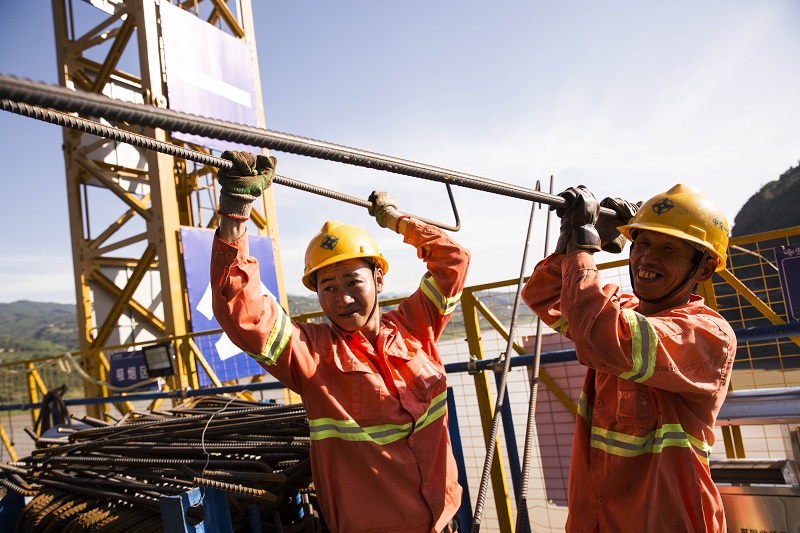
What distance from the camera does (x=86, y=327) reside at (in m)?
8.95

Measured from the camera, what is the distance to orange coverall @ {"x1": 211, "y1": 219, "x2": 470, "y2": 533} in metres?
2.09

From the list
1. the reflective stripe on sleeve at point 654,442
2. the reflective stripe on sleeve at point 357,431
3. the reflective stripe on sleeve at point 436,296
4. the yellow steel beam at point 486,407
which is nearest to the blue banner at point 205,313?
the yellow steel beam at point 486,407

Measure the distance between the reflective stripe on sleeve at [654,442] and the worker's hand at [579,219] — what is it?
68 cm

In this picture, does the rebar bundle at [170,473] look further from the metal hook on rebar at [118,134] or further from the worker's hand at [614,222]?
the worker's hand at [614,222]

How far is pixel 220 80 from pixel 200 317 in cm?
350

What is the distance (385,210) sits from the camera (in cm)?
296

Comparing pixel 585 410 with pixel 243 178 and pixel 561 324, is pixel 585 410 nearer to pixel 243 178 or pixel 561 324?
pixel 561 324

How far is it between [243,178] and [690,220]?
1.61 metres

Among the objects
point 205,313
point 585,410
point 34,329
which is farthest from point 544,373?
point 34,329

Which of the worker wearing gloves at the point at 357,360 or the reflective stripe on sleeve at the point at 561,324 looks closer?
the worker wearing gloves at the point at 357,360

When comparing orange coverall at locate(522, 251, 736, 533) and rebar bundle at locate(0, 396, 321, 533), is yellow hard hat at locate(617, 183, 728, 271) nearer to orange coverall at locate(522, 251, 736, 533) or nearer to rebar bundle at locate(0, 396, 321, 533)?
orange coverall at locate(522, 251, 736, 533)

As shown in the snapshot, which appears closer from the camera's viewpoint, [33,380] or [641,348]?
[641,348]

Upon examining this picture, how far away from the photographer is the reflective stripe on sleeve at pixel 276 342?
7.11 feet

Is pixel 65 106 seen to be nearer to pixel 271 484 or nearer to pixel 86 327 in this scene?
pixel 271 484
